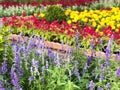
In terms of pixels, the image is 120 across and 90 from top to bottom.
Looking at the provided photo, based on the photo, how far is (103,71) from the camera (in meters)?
4.57

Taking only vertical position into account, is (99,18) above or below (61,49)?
above

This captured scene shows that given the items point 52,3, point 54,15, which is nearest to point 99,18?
point 54,15

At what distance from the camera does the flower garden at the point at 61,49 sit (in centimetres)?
450

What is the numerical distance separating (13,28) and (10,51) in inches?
128

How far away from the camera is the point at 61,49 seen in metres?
6.55

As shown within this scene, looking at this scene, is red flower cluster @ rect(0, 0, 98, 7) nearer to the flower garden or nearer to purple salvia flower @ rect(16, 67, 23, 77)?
the flower garden

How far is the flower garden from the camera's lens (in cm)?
450

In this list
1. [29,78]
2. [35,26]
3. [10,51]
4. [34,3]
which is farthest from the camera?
[34,3]

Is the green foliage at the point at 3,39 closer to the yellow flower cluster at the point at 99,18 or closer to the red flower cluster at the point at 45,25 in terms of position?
the red flower cluster at the point at 45,25

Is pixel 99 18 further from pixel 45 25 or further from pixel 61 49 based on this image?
pixel 61 49

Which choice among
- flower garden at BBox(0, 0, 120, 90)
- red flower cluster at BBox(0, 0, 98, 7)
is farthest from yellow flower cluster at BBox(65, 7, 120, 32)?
red flower cluster at BBox(0, 0, 98, 7)

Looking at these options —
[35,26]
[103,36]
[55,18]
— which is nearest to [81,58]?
[103,36]

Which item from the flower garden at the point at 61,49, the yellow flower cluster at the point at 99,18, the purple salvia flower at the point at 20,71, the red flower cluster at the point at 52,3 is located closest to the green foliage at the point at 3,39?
the flower garden at the point at 61,49

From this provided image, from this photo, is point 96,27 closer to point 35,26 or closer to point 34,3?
point 35,26
